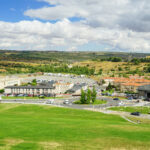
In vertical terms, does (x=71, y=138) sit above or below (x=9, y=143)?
below

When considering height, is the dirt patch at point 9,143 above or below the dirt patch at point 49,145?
above

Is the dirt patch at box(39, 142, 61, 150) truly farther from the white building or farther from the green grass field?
the white building

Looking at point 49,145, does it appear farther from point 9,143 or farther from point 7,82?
point 7,82

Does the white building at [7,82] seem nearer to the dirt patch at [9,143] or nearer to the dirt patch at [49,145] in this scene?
the dirt patch at [9,143]

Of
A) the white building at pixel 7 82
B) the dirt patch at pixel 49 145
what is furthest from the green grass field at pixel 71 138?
the white building at pixel 7 82

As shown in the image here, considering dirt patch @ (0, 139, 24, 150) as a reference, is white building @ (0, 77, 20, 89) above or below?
above

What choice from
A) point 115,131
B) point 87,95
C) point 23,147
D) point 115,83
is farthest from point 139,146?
point 115,83

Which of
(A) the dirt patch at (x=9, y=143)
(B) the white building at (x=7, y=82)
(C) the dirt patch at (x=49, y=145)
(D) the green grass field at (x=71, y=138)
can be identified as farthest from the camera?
(B) the white building at (x=7, y=82)

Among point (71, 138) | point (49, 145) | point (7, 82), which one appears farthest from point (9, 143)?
point (7, 82)

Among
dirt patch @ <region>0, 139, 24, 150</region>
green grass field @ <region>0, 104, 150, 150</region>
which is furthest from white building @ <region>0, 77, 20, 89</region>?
dirt patch @ <region>0, 139, 24, 150</region>

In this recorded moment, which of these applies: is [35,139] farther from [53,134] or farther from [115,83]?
[115,83]

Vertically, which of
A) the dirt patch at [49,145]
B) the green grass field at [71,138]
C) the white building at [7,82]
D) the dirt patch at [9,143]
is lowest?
the green grass field at [71,138]

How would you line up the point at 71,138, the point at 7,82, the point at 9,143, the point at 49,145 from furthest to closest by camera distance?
the point at 7,82, the point at 71,138, the point at 9,143, the point at 49,145
